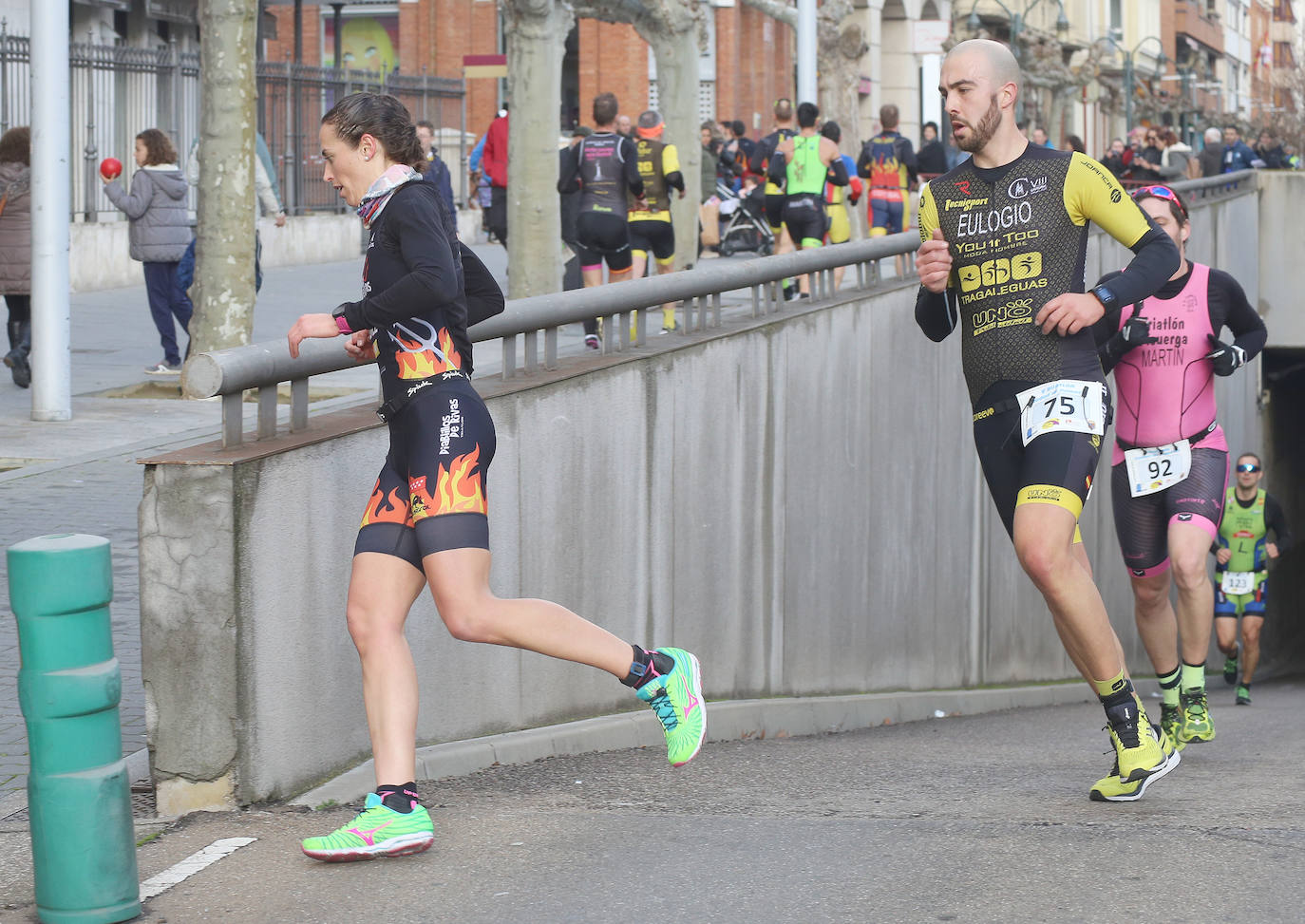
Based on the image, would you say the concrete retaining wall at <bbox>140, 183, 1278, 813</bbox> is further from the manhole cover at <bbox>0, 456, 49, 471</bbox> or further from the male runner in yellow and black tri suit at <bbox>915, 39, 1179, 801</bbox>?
the manhole cover at <bbox>0, 456, 49, 471</bbox>

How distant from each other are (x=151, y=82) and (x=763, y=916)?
64.7ft

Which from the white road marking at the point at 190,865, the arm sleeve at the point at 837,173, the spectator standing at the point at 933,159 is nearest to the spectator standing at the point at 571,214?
the arm sleeve at the point at 837,173

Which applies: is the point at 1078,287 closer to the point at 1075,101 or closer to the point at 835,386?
the point at 835,386

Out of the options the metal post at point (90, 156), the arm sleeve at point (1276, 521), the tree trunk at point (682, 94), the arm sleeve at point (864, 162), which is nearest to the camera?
the arm sleeve at point (1276, 521)

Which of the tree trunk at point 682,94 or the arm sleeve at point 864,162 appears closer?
the arm sleeve at point 864,162

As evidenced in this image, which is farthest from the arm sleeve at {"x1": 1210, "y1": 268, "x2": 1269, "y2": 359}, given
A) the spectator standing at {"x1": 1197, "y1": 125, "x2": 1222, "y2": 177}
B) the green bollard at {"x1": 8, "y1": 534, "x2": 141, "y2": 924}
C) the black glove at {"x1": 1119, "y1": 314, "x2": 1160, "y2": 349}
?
the spectator standing at {"x1": 1197, "y1": 125, "x2": 1222, "y2": 177}

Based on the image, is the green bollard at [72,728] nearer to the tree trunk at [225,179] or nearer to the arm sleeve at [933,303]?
the arm sleeve at [933,303]

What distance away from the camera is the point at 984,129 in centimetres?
546

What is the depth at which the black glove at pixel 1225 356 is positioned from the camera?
7.63 metres

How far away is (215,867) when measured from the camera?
4.53 meters

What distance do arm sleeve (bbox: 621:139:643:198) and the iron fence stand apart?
440 centimetres

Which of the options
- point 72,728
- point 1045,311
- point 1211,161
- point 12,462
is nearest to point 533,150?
point 12,462

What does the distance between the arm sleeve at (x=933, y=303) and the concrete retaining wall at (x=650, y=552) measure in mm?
1451

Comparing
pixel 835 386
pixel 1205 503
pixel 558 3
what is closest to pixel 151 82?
pixel 558 3
